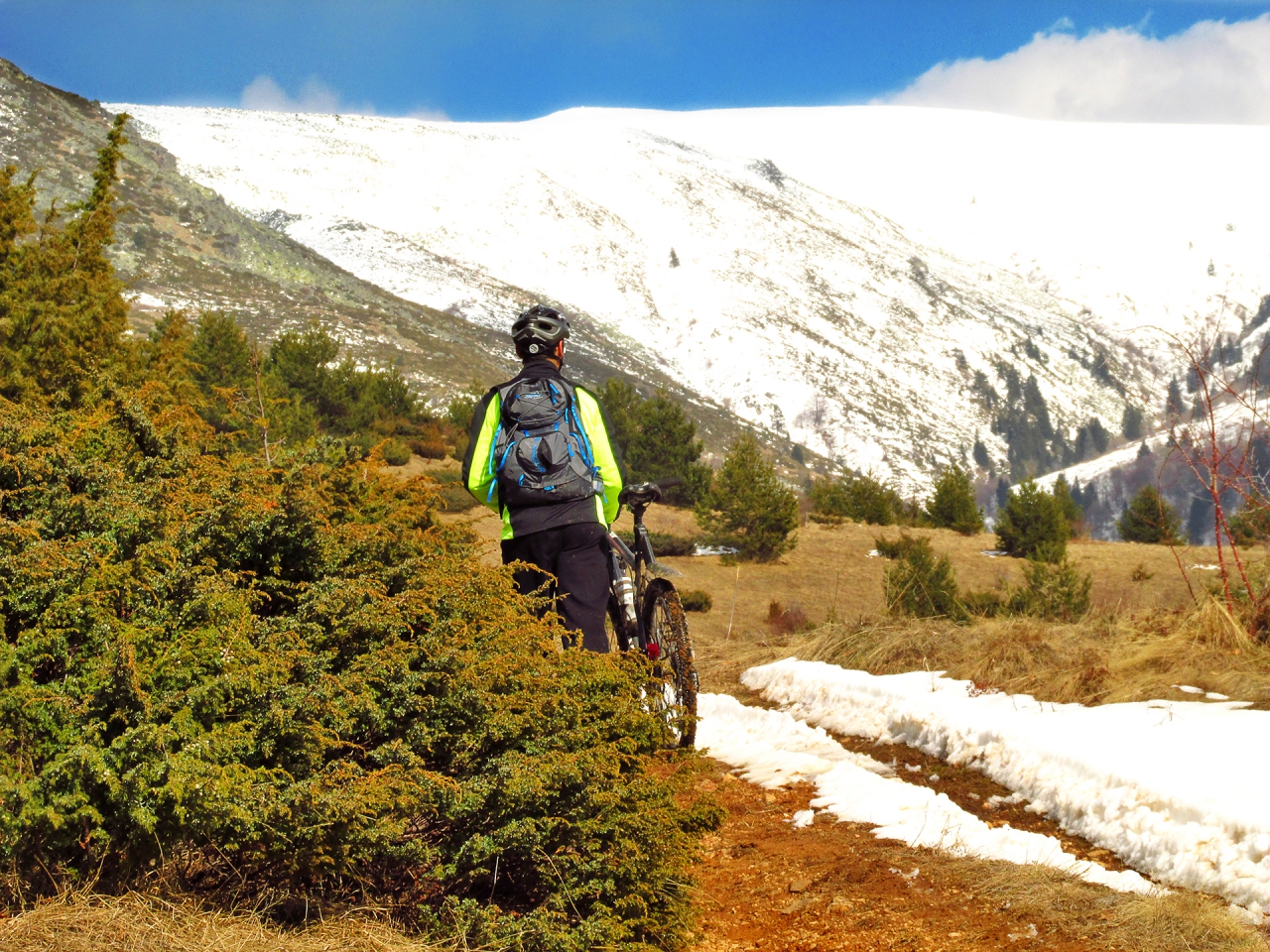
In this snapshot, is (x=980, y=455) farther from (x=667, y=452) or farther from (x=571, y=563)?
(x=571, y=563)

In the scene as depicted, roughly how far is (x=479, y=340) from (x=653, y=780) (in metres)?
97.3

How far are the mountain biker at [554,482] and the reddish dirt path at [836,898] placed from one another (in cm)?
99

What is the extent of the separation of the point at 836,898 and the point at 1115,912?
0.78 m

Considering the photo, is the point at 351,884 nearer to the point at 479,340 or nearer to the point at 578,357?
the point at 479,340

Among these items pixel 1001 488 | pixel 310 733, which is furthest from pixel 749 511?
pixel 1001 488

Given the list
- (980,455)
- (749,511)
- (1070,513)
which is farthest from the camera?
(980,455)

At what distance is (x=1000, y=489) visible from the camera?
168m

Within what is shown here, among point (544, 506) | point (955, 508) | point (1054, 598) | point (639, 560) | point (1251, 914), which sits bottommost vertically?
point (1054, 598)

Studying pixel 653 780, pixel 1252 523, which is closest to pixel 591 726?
pixel 653 780

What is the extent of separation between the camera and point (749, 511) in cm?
3008

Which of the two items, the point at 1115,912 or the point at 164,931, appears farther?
the point at 1115,912

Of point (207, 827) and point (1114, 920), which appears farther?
point (1114, 920)

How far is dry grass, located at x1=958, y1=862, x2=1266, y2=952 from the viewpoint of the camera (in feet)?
8.58

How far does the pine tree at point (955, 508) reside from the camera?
124 feet
